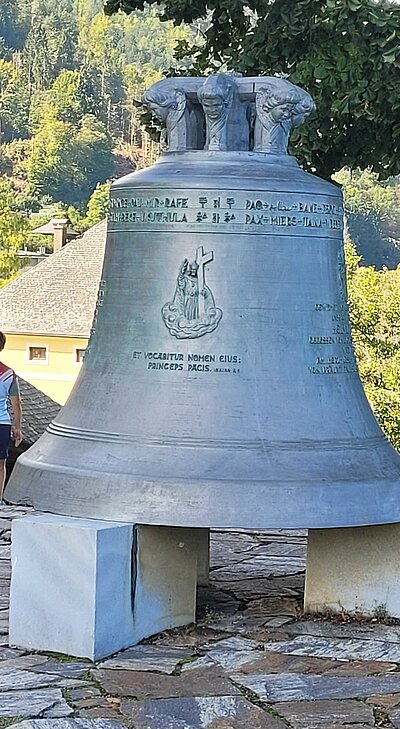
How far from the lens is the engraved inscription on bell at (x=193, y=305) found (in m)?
5.09

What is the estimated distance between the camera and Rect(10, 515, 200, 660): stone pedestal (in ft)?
15.1

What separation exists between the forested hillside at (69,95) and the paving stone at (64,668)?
79.3 m

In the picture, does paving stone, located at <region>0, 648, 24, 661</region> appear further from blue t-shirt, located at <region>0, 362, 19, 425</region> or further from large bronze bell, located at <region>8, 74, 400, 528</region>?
blue t-shirt, located at <region>0, 362, 19, 425</region>

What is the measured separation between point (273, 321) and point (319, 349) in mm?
231

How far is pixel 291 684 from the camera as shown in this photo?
441cm

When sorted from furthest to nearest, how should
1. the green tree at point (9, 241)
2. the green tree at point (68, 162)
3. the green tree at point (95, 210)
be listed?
1. the green tree at point (68, 162)
2. the green tree at point (95, 210)
3. the green tree at point (9, 241)

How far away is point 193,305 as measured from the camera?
511cm

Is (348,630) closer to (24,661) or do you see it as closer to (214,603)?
(214,603)

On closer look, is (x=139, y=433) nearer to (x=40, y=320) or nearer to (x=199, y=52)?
(x=199, y=52)

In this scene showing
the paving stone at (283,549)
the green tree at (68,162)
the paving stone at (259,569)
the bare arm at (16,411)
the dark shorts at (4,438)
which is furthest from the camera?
the green tree at (68,162)

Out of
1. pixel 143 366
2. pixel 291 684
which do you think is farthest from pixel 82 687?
pixel 143 366

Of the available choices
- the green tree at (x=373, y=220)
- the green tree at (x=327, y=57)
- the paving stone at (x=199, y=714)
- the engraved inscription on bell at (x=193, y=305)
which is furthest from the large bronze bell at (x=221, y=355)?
the green tree at (x=373, y=220)

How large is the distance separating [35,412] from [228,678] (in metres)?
16.8

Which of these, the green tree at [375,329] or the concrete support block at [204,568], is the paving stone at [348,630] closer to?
the concrete support block at [204,568]
